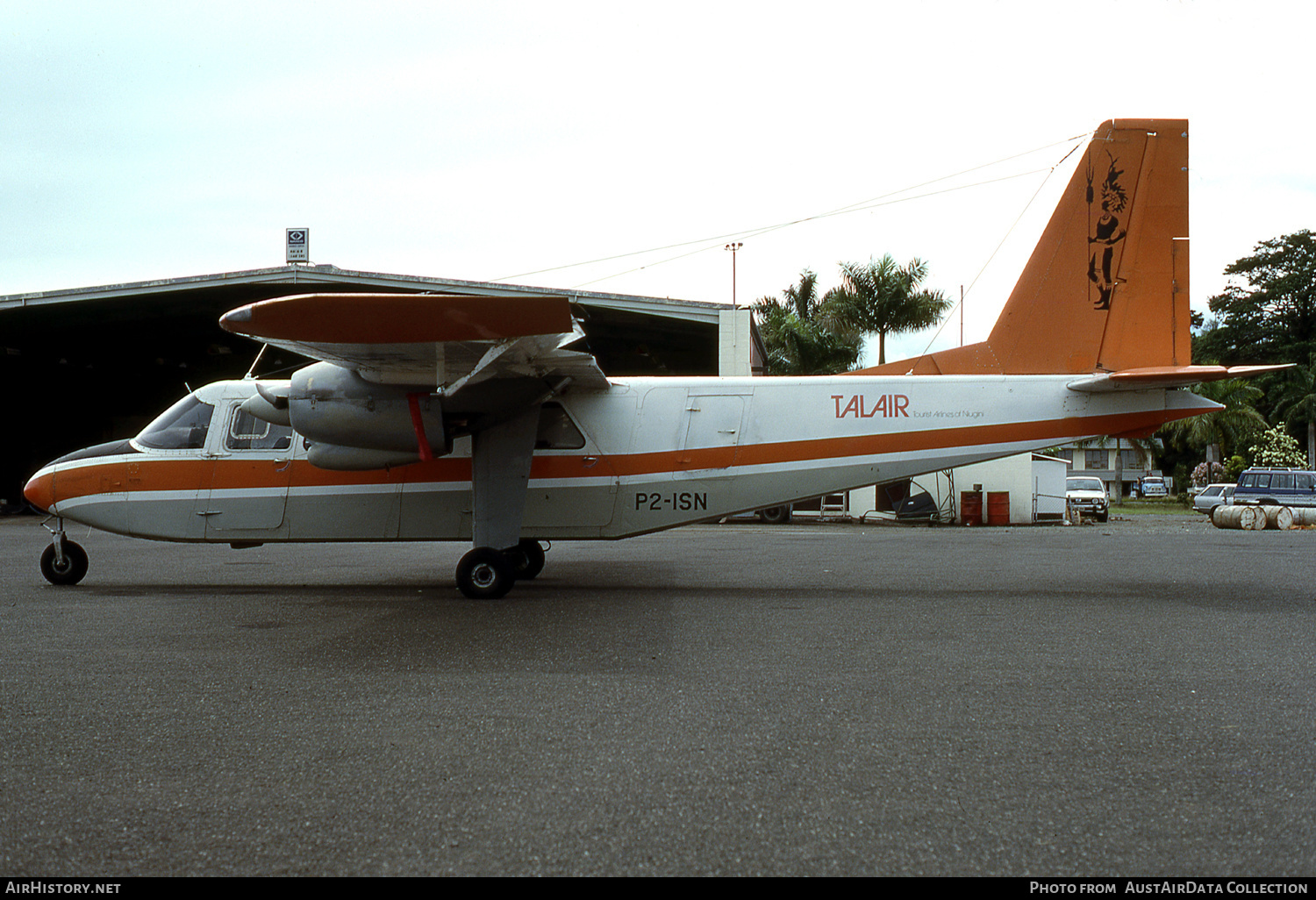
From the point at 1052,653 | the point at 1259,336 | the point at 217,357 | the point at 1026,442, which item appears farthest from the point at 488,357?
the point at 1259,336

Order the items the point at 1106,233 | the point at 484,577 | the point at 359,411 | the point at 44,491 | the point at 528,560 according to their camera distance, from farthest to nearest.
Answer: the point at 528,560, the point at 44,491, the point at 1106,233, the point at 484,577, the point at 359,411

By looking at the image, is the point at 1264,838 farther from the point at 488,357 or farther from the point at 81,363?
the point at 81,363

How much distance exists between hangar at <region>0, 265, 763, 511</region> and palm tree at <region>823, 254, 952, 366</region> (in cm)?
654

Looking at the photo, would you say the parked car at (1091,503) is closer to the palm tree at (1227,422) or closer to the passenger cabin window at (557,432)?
the palm tree at (1227,422)

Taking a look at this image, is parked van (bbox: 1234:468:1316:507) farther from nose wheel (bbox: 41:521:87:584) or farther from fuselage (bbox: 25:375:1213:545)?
nose wheel (bbox: 41:521:87:584)

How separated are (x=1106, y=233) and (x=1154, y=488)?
250 ft

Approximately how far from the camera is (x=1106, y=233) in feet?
30.7

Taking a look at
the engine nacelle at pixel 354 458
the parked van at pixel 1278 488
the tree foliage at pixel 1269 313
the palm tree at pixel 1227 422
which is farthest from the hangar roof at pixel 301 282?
the tree foliage at pixel 1269 313

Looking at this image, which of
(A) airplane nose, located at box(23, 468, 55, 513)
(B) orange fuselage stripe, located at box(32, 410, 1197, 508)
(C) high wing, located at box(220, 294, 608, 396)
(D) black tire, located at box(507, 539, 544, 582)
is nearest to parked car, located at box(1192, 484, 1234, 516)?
(B) orange fuselage stripe, located at box(32, 410, 1197, 508)

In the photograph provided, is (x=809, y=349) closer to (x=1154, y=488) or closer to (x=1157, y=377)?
(x=1157, y=377)

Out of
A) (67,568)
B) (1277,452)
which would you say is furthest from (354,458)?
(1277,452)

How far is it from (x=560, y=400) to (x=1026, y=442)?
4874 mm

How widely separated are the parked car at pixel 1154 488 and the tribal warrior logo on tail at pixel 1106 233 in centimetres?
7413

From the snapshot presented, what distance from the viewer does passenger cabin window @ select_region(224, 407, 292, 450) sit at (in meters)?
10.0
